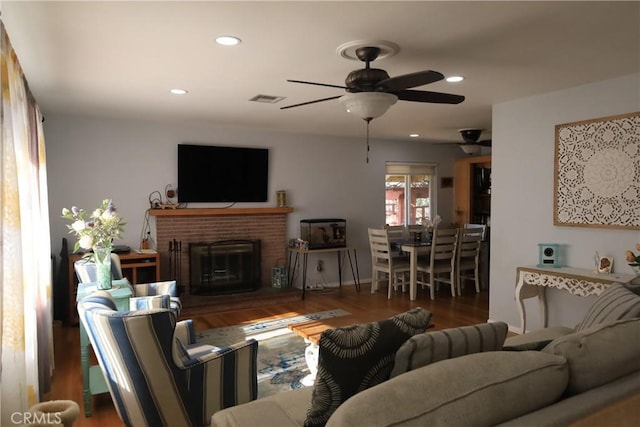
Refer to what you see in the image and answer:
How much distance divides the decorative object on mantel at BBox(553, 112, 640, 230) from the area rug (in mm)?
2598

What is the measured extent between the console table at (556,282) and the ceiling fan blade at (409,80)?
83.2 inches

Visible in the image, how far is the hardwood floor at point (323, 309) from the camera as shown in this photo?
132 inches

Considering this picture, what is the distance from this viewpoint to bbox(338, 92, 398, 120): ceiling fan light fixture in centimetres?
270

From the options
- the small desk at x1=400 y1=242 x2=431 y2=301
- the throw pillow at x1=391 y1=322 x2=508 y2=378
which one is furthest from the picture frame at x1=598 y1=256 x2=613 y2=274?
the small desk at x1=400 y1=242 x2=431 y2=301

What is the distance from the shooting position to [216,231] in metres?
5.90

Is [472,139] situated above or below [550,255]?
above

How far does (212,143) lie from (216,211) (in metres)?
0.90

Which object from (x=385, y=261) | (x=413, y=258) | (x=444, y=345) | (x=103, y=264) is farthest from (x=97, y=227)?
(x=385, y=261)

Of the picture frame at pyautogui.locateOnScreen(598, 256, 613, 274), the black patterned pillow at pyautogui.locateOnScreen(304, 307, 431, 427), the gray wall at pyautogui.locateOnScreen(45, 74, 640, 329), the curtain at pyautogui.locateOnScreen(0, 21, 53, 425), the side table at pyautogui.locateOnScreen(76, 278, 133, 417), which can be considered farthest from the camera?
the gray wall at pyautogui.locateOnScreen(45, 74, 640, 329)

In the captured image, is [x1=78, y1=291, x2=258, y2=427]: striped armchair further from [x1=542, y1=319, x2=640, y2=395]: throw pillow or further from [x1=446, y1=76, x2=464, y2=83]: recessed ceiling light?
[x1=446, y1=76, x2=464, y2=83]: recessed ceiling light

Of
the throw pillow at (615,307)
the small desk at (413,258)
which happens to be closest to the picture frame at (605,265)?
the throw pillow at (615,307)

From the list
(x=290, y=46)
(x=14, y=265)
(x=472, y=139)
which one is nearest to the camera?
(x=14, y=265)

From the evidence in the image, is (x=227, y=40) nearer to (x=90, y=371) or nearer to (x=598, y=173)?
(x=90, y=371)

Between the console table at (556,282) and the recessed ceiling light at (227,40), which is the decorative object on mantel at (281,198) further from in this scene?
the recessed ceiling light at (227,40)
